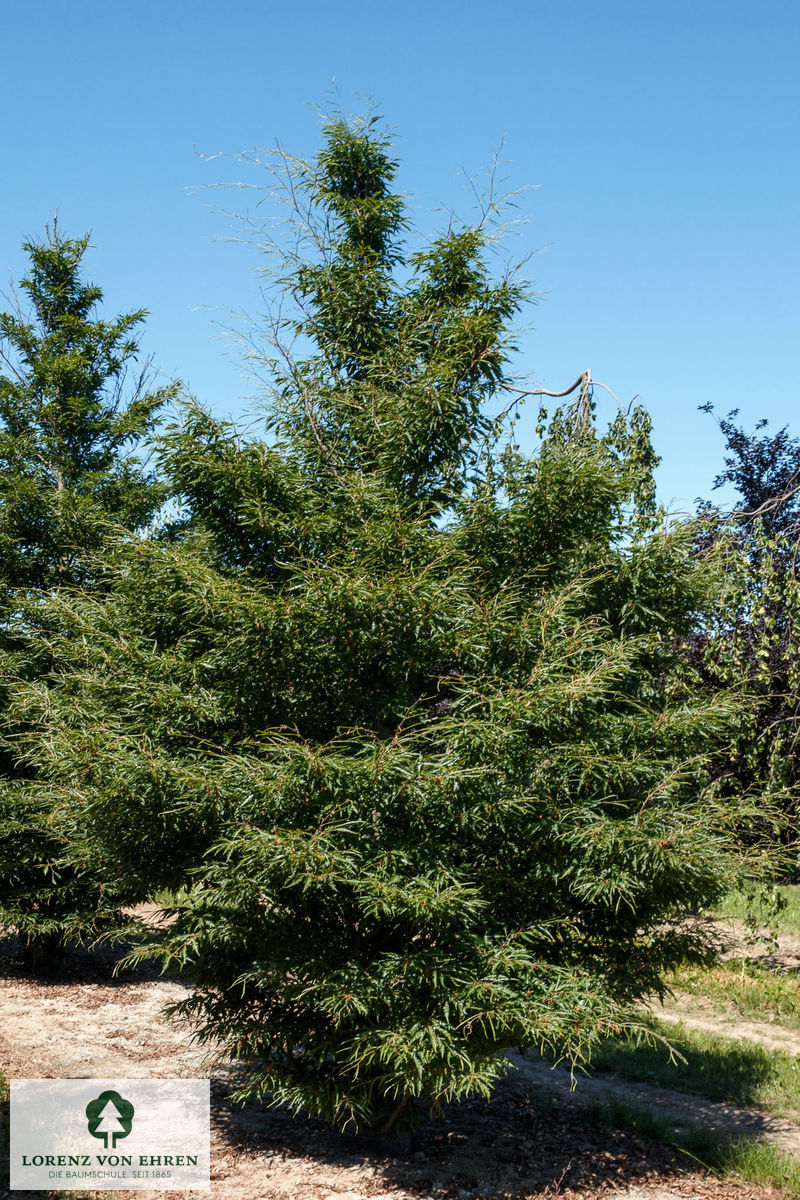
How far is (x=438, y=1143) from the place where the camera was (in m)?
6.18

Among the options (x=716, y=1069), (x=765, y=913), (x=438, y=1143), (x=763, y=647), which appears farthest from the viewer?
(x=765, y=913)

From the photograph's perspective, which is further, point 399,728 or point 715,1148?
point 715,1148

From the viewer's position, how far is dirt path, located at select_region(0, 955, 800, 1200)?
216 inches

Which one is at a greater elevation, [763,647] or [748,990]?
[763,647]

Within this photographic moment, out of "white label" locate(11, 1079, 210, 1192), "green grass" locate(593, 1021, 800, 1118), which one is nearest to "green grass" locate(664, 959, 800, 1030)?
"green grass" locate(593, 1021, 800, 1118)

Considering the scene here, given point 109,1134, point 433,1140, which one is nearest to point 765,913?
point 433,1140

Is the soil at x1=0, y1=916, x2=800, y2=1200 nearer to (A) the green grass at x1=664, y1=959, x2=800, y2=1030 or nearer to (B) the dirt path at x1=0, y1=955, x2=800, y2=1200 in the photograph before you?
(B) the dirt path at x1=0, y1=955, x2=800, y2=1200

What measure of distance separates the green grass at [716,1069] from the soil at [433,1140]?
234 millimetres

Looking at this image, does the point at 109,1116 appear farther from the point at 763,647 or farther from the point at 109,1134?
the point at 763,647

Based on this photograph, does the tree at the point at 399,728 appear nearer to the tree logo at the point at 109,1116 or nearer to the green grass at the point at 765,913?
the tree logo at the point at 109,1116

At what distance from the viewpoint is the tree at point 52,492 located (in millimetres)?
9922

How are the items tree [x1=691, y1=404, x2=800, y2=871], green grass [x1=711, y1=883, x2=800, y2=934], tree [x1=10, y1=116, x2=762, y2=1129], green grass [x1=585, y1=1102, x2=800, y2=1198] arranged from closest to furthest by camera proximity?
tree [x1=10, y1=116, x2=762, y2=1129] < green grass [x1=585, y1=1102, x2=800, y2=1198] < tree [x1=691, y1=404, x2=800, y2=871] < green grass [x1=711, y1=883, x2=800, y2=934]

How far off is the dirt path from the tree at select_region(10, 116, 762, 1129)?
1.36ft

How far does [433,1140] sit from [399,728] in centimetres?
347
